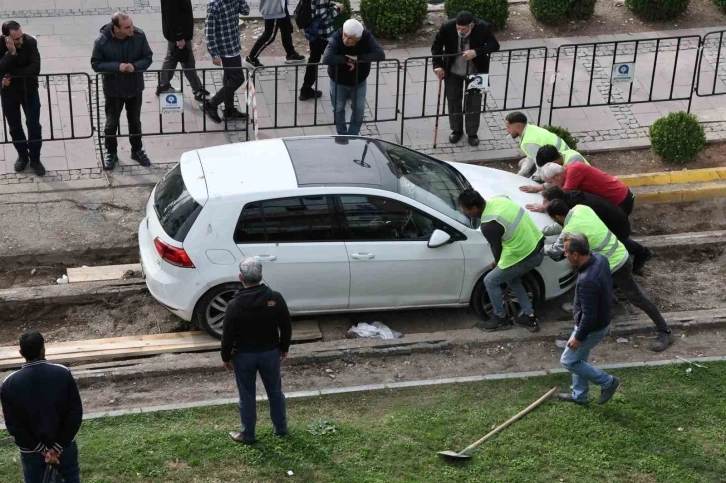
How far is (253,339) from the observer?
25.9ft

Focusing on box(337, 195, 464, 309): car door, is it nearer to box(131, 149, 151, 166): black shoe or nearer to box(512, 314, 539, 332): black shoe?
box(512, 314, 539, 332): black shoe

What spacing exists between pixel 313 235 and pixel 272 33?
6.34 meters

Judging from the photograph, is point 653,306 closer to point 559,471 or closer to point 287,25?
point 559,471

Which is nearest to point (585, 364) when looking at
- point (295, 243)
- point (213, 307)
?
point (295, 243)

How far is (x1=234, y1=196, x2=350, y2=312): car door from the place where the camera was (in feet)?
31.3

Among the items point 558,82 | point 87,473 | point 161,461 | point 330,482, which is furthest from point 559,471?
point 558,82

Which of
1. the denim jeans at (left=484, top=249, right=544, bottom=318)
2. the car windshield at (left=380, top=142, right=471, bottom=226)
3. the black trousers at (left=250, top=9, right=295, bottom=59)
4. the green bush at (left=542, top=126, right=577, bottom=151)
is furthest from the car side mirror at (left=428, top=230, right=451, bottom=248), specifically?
the black trousers at (left=250, top=9, right=295, bottom=59)

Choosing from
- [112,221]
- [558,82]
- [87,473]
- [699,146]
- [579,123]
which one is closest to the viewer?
[87,473]

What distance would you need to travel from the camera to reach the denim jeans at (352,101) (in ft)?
43.2

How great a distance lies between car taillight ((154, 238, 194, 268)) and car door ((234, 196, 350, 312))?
477 millimetres

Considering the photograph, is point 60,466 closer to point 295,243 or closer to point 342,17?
point 295,243

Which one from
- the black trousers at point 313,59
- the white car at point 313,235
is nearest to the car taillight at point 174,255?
the white car at point 313,235

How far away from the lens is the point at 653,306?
9.85 m

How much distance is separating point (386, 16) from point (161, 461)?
964cm
